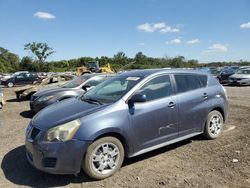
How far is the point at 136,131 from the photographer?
5105 millimetres

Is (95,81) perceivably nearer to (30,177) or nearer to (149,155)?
(149,155)

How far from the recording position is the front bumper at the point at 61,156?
14.6 ft

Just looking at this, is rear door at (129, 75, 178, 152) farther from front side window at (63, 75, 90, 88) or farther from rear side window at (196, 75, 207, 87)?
front side window at (63, 75, 90, 88)

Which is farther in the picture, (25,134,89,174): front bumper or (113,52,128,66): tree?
(113,52,128,66): tree

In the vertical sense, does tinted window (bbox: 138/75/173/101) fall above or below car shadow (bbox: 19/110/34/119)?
above

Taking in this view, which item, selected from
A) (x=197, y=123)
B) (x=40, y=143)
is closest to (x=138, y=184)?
(x=40, y=143)

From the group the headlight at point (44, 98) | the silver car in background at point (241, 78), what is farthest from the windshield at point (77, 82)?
the silver car in background at point (241, 78)

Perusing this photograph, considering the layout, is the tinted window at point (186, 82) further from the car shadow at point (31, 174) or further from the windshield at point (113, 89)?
the car shadow at point (31, 174)

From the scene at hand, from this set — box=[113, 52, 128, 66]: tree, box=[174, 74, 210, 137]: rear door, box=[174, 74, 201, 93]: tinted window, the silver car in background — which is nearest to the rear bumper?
box=[174, 74, 210, 137]: rear door

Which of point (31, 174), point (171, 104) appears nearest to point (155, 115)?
point (171, 104)

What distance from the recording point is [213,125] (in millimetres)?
6711

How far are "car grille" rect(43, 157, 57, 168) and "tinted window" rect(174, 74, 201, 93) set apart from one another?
2747 mm

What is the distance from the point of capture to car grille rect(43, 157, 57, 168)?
4.49 m

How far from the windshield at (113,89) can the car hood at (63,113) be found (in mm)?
318
